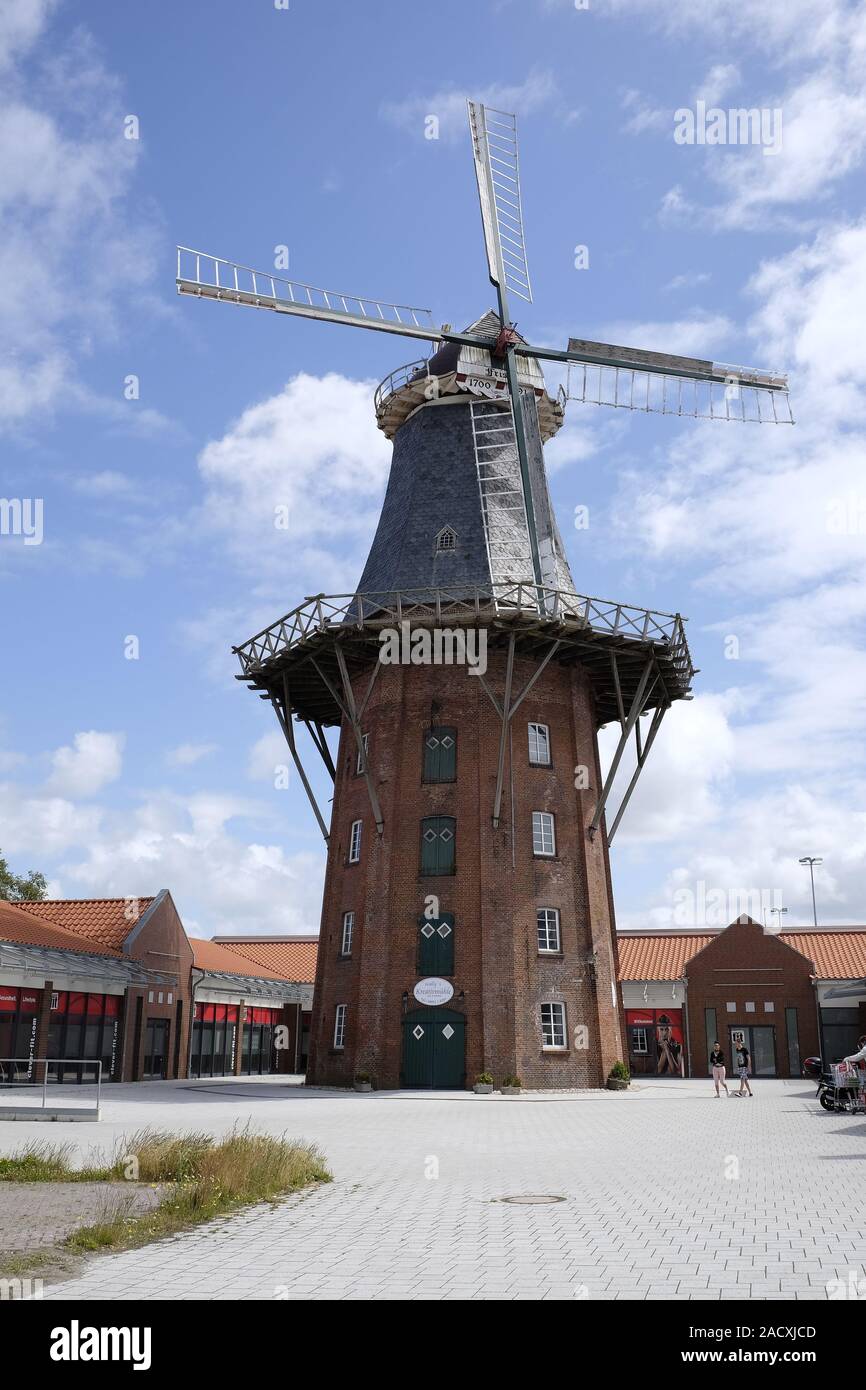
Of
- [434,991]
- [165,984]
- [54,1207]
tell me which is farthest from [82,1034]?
[54,1207]

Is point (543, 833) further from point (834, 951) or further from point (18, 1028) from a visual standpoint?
point (834, 951)

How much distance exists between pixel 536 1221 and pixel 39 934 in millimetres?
28996

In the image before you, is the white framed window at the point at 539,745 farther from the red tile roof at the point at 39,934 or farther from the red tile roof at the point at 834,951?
the red tile roof at the point at 834,951

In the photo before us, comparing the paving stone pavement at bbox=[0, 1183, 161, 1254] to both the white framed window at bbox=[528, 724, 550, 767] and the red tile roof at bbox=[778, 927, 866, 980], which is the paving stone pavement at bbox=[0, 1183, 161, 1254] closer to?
the white framed window at bbox=[528, 724, 550, 767]

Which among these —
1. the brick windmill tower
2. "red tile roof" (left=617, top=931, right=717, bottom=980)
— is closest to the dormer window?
the brick windmill tower

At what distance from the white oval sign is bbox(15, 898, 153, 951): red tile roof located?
1223 centimetres

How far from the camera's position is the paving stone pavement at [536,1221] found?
291 inches

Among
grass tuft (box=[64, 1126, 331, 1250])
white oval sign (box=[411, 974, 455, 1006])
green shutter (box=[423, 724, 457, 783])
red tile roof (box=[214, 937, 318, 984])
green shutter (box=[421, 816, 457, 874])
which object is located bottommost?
grass tuft (box=[64, 1126, 331, 1250])

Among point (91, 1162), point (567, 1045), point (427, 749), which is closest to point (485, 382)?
point (427, 749)

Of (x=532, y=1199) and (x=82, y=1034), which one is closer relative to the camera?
(x=532, y=1199)

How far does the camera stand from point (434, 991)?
3153 centimetres

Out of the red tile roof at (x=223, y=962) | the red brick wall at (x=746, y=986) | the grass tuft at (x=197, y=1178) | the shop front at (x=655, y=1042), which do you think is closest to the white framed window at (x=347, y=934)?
the red tile roof at (x=223, y=962)

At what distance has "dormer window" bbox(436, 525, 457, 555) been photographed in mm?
36312

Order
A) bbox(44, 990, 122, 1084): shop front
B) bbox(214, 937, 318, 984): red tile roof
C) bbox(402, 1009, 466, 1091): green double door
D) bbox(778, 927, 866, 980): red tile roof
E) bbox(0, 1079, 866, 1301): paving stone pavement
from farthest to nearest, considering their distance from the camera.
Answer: bbox(214, 937, 318, 984): red tile roof < bbox(778, 927, 866, 980): red tile roof < bbox(44, 990, 122, 1084): shop front < bbox(402, 1009, 466, 1091): green double door < bbox(0, 1079, 866, 1301): paving stone pavement
